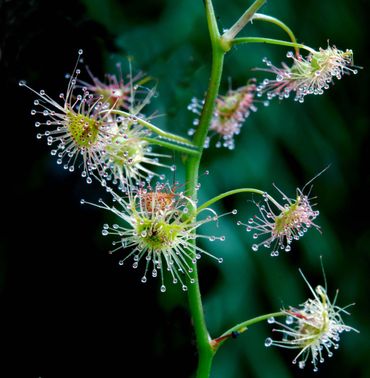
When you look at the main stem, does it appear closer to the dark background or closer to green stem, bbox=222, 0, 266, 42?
green stem, bbox=222, 0, 266, 42

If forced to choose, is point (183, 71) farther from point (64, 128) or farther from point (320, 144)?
point (64, 128)

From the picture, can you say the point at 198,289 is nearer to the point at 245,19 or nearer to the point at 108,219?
the point at 245,19

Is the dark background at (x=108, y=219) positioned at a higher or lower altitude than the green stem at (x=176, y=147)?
higher

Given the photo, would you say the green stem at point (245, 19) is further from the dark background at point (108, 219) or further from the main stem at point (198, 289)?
the dark background at point (108, 219)

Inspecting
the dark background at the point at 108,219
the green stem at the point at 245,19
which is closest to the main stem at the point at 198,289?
the green stem at the point at 245,19

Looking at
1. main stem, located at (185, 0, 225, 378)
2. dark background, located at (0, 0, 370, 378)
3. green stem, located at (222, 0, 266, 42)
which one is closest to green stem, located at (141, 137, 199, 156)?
main stem, located at (185, 0, 225, 378)

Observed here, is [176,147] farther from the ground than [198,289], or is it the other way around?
[176,147]

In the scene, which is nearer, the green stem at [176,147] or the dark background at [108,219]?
the green stem at [176,147]

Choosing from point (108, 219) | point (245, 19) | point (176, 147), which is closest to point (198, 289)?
point (176, 147)
